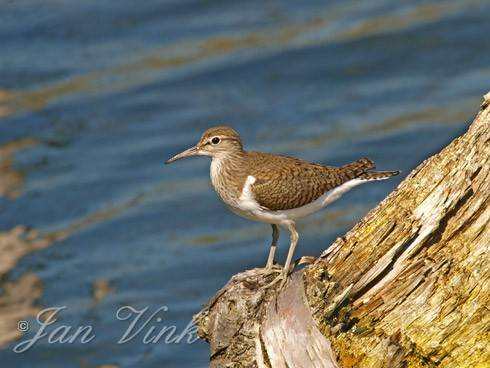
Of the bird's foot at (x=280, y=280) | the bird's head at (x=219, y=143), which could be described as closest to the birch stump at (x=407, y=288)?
the bird's foot at (x=280, y=280)

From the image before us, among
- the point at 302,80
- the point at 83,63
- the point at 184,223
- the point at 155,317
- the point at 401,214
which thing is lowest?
the point at 401,214

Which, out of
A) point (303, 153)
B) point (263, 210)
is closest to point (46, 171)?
point (303, 153)

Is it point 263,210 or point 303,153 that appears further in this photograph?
point 303,153

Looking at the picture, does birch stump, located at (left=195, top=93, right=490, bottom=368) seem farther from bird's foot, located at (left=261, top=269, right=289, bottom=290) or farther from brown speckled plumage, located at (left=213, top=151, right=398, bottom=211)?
brown speckled plumage, located at (left=213, top=151, right=398, bottom=211)

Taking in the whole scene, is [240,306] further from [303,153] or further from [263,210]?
[303,153]

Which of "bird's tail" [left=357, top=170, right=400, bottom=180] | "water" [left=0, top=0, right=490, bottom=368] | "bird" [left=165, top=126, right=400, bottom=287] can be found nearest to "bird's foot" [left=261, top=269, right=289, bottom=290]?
"bird" [left=165, top=126, right=400, bottom=287]

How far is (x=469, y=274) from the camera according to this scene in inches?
340

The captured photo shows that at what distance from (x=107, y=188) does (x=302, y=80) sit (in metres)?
5.36

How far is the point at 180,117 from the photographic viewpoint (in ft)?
72.3

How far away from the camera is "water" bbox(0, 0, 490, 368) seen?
17500 mm

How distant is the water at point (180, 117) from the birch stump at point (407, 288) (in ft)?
19.5

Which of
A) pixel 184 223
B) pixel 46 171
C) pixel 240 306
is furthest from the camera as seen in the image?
pixel 46 171

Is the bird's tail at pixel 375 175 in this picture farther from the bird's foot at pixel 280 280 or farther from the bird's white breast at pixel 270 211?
the bird's foot at pixel 280 280

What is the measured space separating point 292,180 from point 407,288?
8.91 feet
